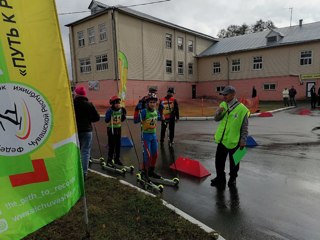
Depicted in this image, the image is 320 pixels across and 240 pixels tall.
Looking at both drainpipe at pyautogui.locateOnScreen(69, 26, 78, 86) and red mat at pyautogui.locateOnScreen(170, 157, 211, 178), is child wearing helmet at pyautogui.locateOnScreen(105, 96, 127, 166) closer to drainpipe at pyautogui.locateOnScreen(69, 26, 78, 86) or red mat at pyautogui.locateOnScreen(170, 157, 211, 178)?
red mat at pyautogui.locateOnScreen(170, 157, 211, 178)

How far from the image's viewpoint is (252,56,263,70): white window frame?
34.9m

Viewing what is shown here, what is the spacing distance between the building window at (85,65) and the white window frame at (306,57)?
24253 mm

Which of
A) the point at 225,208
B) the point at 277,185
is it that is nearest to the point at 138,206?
the point at 225,208

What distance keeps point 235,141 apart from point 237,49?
33916mm

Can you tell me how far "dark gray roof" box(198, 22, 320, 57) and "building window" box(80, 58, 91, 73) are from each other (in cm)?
1603

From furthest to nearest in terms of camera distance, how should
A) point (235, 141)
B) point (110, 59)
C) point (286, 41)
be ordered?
point (286, 41)
point (110, 59)
point (235, 141)

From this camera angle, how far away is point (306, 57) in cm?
3169

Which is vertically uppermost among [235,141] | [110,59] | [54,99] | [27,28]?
[110,59]

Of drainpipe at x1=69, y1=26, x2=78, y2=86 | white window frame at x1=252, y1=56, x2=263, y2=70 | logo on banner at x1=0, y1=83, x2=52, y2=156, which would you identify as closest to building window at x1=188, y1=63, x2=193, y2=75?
white window frame at x1=252, y1=56, x2=263, y2=70

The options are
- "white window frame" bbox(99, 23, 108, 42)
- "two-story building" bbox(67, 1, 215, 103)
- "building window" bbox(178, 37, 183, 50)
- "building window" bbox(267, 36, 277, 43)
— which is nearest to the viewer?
"two-story building" bbox(67, 1, 215, 103)

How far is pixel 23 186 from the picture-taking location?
261cm

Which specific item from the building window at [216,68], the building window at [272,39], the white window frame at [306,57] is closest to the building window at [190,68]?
the building window at [216,68]

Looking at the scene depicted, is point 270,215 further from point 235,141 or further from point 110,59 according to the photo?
point 110,59

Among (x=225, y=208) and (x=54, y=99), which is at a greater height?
(x=54, y=99)
